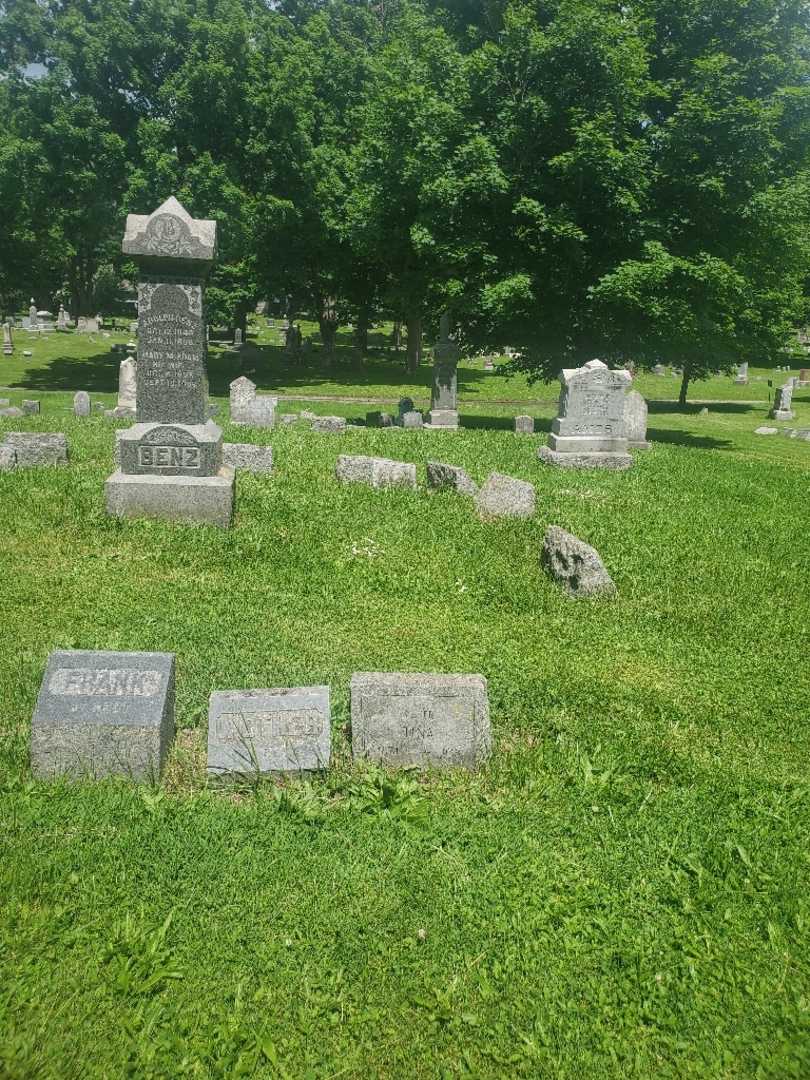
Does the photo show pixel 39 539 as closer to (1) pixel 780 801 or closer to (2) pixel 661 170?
(1) pixel 780 801

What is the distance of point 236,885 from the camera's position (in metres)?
4.02

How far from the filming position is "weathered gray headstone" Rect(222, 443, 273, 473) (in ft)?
41.7

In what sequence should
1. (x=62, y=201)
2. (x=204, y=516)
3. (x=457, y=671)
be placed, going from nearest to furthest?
(x=457, y=671), (x=204, y=516), (x=62, y=201)

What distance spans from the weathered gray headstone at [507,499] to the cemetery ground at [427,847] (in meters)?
1.85

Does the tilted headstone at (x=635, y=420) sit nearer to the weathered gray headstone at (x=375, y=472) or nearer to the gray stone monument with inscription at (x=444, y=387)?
the gray stone monument with inscription at (x=444, y=387)

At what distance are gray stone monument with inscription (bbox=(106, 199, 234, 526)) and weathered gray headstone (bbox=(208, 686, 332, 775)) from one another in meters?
5.31

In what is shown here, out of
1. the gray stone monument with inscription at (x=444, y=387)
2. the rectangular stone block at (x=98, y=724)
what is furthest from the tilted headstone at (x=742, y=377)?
the rectangular stone block at (x=98, y=724)

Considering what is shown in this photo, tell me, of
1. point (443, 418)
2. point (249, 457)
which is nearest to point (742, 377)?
point (443, 418)

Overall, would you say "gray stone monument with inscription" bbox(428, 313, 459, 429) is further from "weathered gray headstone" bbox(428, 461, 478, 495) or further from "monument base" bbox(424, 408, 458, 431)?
"weathered gray headstone" bbox(428, 461, 478, 495)

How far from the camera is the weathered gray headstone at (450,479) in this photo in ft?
38.4

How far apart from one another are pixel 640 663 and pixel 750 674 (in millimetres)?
858

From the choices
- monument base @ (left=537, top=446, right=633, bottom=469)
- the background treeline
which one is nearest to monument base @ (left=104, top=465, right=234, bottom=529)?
monument base @ (left=537, top=446, right=633, bottom=469)

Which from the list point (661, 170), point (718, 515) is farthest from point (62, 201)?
point (718, 515)

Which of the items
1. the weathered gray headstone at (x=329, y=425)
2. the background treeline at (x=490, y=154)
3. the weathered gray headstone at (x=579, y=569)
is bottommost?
the weathered gray headstone at (x=329, y=425)
